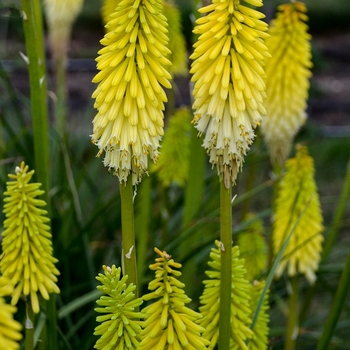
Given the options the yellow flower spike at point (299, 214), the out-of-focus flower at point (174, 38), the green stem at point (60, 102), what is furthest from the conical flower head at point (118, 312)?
the green stem at point (60, 102)

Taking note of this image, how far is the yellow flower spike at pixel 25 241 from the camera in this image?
1932mm

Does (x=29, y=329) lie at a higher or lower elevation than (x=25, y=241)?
lower

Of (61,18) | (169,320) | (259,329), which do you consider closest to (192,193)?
(259,329)

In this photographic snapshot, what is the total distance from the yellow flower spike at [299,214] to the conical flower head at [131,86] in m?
1.18

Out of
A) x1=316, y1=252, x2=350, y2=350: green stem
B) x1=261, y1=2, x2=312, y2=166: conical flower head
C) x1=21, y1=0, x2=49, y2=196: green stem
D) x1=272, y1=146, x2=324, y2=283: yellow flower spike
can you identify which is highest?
x1=261, y1=2, x2=312, y2=166: conical flower head

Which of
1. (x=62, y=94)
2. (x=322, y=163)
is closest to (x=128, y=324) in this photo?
(x=62, y=94)

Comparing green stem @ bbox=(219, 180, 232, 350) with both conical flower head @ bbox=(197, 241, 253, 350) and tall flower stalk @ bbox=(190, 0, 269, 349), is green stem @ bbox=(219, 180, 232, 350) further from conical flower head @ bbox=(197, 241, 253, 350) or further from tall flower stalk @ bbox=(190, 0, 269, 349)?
conical flower head @ bbox=(197, 241, 253, 350)

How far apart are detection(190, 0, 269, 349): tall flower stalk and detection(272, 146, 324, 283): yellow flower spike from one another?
101 cm

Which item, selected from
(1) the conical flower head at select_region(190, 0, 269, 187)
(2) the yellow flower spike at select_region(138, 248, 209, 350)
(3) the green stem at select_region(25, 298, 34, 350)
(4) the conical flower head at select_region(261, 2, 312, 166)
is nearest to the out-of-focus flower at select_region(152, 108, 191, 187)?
(4) the conical flower head at select_region(261, 2, 312, 166)

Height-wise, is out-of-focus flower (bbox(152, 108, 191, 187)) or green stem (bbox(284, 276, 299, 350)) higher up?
out-of-focus flower (bbox(152, 108, 191, 187))

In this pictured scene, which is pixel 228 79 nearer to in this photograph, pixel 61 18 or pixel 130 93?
pixel 130 93

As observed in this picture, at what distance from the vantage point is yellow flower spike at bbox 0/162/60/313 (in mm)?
1932

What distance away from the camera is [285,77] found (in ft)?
10.9

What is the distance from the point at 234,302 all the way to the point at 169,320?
1.52 ft
